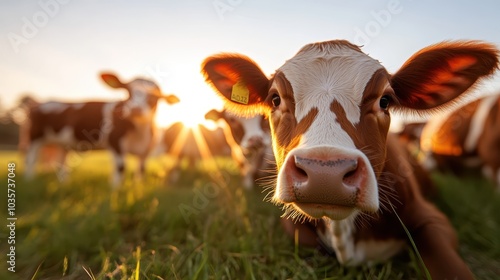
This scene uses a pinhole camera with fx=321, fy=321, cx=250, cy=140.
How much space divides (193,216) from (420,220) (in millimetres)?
2189

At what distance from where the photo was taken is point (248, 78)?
8.41ft

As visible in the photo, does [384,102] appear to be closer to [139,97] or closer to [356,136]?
[356,136]

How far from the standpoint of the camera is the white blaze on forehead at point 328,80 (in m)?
1.83

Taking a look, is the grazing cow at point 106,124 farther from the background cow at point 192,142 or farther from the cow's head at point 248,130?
the cow's head at point 248,130

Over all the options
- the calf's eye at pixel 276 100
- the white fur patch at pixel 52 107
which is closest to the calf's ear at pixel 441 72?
the calf's eye at pixel 276 100

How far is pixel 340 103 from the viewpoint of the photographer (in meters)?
1.83

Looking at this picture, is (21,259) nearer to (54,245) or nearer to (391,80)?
(54,245)

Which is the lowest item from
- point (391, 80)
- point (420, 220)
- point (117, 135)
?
point (420, 220)

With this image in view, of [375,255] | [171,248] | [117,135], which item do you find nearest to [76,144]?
Answer: [117,135]

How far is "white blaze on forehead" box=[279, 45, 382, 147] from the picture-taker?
71.9 inches

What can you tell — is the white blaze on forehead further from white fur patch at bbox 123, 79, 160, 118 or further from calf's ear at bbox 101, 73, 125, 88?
calf's ear at bbox 101, 73, 125, 88

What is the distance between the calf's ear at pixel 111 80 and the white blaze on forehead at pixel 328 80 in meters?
5.04

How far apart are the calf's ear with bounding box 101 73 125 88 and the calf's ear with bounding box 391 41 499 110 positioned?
5.52m

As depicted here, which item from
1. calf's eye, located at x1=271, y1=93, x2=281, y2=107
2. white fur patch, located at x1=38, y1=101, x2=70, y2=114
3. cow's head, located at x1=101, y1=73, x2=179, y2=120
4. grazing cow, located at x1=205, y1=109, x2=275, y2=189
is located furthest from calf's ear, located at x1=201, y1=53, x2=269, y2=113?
white fur patch, located at x1=38, y1=101, x2=70, y2=114
